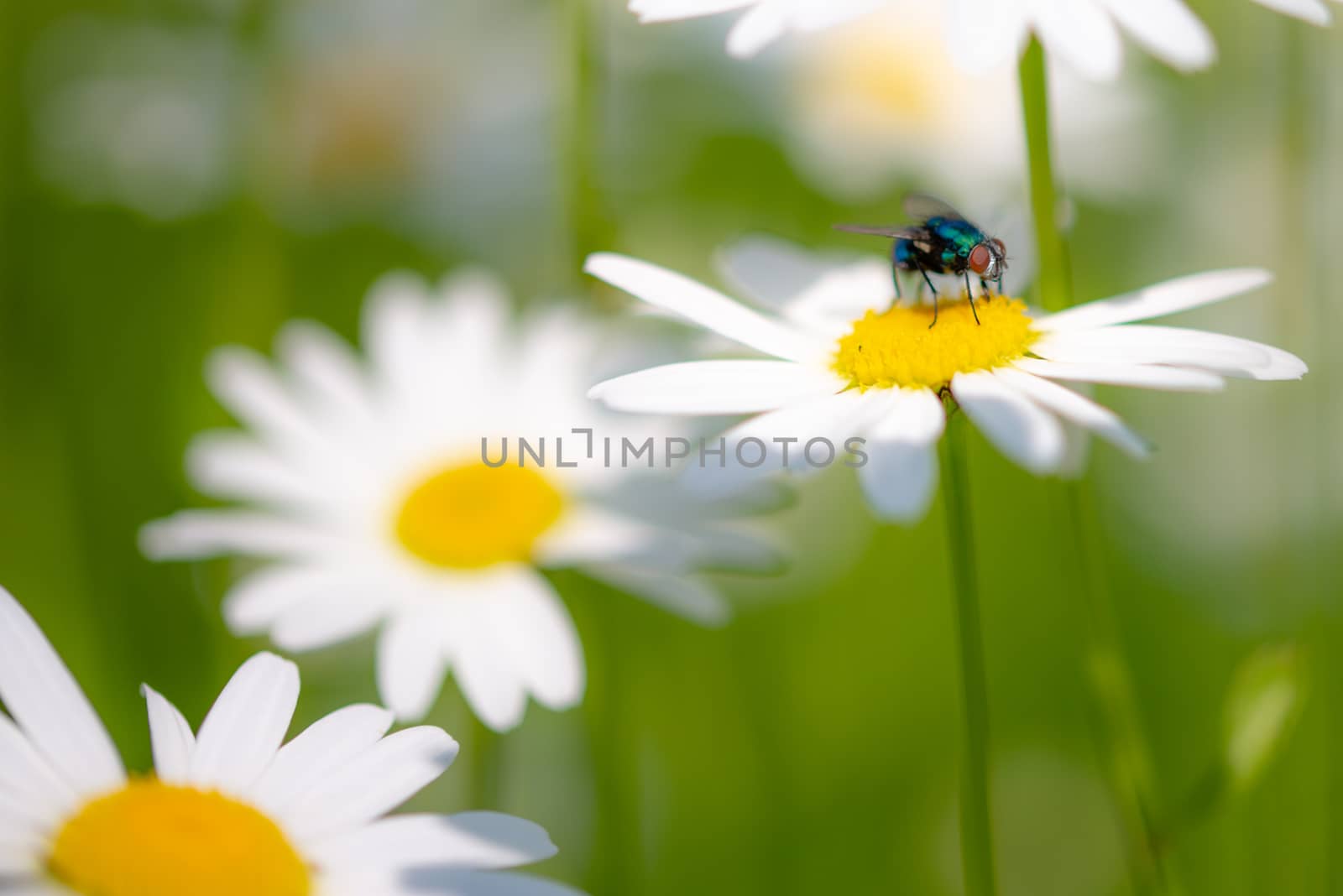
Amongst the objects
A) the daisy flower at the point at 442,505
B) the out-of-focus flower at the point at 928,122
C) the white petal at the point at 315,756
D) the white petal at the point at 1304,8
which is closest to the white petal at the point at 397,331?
the daisy flower at the point at 442,505

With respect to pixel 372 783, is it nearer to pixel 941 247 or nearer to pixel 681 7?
pixel 681 7

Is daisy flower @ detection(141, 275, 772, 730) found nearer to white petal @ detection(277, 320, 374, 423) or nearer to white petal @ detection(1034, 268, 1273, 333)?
white petal @ detection(277, 320, 374, 423)

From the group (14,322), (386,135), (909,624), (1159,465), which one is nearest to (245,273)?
(14,322)

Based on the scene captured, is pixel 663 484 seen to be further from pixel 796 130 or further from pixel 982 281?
pixel 796 130

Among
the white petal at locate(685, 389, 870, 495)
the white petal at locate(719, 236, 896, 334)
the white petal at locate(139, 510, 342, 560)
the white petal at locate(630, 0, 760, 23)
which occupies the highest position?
the white petal at locate(630, 0, 760, 23)

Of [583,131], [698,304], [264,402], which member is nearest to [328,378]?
[264,402]

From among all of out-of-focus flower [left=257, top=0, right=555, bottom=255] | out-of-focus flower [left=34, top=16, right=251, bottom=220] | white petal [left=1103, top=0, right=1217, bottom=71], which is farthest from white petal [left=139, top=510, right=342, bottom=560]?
out-of-focus flower [left=257, top=0, right=555, bottom=255]

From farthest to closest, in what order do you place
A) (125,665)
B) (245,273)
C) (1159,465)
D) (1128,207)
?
(1128,207) < (1159,465) < (245,273) < (125,665)
